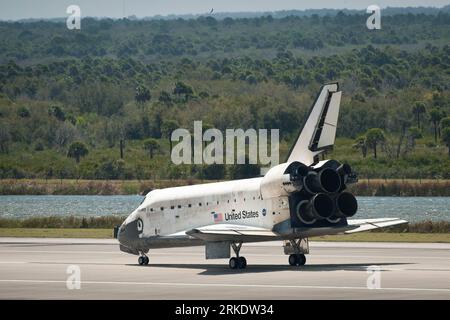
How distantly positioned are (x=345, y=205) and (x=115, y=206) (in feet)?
230

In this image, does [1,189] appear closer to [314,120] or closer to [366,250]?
[366,250]

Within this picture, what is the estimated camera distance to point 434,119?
167250 millimetres

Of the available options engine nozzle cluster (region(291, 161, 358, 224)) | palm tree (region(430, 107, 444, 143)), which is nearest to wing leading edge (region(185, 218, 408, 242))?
engine nozzle cluster (region(291, 161, 358, 224))

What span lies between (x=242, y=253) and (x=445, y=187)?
73099 millimetres

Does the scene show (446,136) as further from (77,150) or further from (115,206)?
(115,206)

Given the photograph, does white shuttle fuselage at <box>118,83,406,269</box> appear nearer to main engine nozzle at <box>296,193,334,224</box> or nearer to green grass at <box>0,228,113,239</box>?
main engine nozzle at <box>296,193,334,224</box>

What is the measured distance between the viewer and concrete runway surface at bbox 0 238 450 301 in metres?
31.4

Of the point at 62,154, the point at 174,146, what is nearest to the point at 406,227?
the point at 174,146

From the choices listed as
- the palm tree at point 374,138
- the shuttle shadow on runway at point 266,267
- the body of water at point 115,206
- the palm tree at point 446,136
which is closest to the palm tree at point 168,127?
the palm tree at point 374,138

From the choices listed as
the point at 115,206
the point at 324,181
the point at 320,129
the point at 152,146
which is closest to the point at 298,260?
the point at 324,181

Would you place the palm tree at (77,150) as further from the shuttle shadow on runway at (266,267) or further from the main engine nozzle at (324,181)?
the main engine nozzle at (324,181)

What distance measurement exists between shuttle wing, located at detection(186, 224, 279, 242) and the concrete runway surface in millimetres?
1100

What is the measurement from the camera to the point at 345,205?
38125mm

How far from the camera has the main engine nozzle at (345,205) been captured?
38062 millimetres
